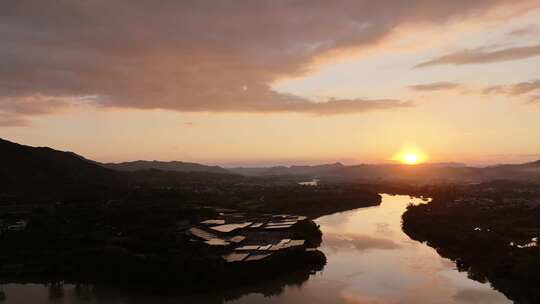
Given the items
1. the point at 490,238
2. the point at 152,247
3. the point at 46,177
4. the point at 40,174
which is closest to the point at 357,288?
the point at 152,247

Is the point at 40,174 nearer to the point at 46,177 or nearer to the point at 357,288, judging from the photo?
the point at 46,177

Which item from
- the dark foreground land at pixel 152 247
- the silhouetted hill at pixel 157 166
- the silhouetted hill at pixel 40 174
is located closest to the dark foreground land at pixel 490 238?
the dark foreground land at pixel 152 247

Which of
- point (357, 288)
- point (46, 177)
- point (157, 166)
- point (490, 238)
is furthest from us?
point (157, 166)

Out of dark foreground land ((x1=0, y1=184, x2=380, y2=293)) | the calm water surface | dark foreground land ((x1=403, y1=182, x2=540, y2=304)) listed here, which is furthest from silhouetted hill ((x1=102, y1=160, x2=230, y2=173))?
the calm water surface

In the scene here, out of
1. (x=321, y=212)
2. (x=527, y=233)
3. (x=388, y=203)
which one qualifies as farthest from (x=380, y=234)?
(x=388, y=203)

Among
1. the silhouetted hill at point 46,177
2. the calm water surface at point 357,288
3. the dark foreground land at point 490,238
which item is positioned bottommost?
the calm water surface at point 357,288

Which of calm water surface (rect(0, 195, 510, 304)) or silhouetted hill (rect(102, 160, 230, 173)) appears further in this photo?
silhouetted hill (rect(102, 160, 230, 173))

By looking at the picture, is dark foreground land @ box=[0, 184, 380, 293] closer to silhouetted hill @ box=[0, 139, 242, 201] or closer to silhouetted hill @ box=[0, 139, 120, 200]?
silhouetted hill @ box=[0, 139, 242, 201]

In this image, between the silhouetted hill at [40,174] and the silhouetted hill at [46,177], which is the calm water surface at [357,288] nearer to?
the silhouetted hill at [46,177]

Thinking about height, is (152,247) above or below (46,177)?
below
